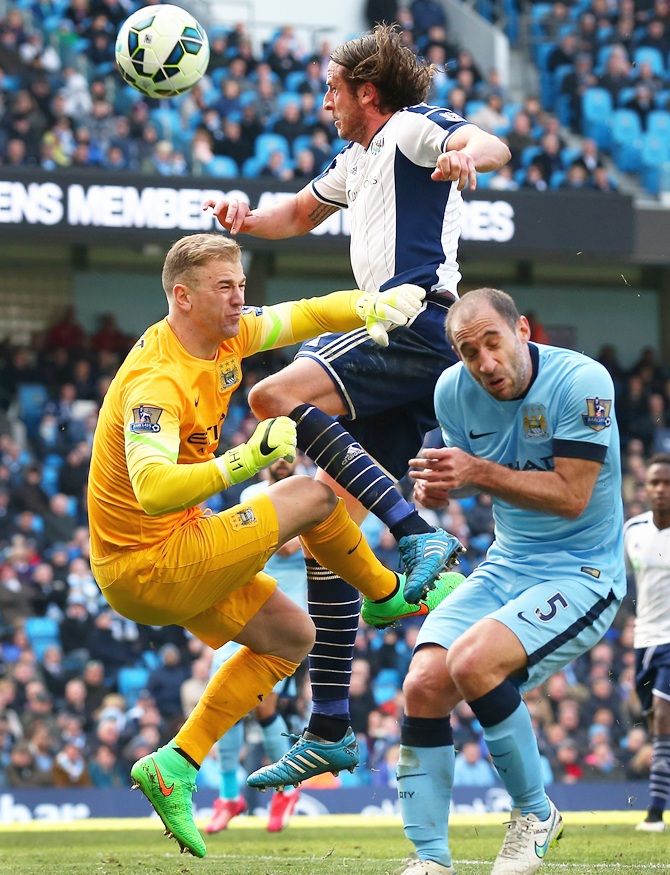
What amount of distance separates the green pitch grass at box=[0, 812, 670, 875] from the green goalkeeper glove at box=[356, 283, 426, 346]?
8.55ft

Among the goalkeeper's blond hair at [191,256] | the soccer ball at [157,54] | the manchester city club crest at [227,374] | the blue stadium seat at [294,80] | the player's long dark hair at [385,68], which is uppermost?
the blue stadium seat at [294,80]

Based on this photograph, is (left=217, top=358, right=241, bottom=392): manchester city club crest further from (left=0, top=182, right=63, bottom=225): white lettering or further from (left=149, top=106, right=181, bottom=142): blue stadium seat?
(left=149, top=106, right=181, bottom=142): blue stadium seat

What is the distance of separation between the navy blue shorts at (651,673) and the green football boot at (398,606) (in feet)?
12.3

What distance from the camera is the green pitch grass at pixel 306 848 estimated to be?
22.9ft

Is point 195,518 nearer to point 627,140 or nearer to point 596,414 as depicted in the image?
point 596,414

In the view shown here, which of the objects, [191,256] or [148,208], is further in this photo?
[148,208]

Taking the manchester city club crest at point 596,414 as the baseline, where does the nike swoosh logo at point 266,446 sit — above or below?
below

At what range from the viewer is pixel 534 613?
5.52 metres

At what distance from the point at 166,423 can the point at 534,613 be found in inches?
67.4

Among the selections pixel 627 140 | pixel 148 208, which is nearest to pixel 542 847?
pixel 148 208

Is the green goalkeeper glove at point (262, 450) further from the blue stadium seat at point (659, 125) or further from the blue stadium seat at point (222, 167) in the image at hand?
the blue stadium seat at point (659, 125)

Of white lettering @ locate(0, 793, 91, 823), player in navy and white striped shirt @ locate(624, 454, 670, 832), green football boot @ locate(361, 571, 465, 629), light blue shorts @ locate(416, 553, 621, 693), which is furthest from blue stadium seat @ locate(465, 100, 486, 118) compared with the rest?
light blue shorts @ locate(416, 553, 621, 693)

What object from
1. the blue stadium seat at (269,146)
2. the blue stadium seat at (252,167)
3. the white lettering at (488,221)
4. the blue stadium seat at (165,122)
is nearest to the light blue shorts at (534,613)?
the white lettering at (488,221)

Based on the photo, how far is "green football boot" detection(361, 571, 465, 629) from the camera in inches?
253
